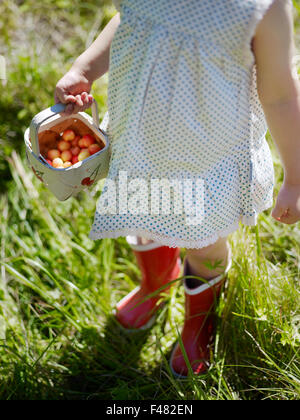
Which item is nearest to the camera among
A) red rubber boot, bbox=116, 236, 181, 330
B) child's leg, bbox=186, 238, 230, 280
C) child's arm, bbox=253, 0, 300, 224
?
child's arm, bbox=253, 0, 300, 224

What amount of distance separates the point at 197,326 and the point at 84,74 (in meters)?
0.82

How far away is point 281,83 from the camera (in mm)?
934

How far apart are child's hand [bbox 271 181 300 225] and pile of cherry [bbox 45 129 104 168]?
0.44 metres

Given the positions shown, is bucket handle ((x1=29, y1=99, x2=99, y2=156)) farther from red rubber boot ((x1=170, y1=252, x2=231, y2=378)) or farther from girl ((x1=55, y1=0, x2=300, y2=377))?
red rubber boot ((x1=170, y1=252, x2=231, y2=378))

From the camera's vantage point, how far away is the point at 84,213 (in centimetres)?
184

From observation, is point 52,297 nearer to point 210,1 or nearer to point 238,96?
point 238,96

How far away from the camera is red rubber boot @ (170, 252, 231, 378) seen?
1405mm

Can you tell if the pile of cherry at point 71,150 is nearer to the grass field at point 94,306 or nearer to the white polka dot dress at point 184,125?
the white polka dot dress at point 184,125

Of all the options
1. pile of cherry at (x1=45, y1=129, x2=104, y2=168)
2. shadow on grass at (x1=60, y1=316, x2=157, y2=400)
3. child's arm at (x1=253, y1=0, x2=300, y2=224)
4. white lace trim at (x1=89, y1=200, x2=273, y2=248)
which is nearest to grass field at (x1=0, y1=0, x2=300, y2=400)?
shadow on grass at (x1=60, y1=316, x2=157, y2=400)

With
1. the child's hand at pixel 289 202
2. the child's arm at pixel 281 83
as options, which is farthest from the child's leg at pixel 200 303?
the child's arm at pixel 281 83

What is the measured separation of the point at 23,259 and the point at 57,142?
67 cm

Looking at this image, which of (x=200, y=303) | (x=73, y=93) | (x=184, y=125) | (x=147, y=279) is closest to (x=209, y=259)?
(x=200, y=303)

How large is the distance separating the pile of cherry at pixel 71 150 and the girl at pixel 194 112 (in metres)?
0.05
